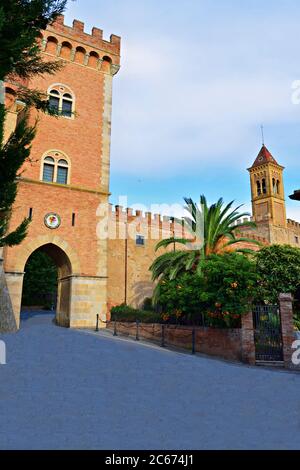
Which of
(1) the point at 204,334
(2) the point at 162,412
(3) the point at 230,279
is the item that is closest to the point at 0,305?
(1) the point at 204,334

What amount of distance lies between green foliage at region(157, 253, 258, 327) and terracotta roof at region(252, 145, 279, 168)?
4453 centimetres

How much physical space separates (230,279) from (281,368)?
3404mm

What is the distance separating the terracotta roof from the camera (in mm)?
55125

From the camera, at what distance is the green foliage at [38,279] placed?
114ft

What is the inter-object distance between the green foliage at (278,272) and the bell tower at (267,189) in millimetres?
31085

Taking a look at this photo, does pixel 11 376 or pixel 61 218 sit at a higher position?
pixel 61 218

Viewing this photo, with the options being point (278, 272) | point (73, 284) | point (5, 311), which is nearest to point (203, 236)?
point (278, 272)

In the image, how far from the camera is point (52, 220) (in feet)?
59.1

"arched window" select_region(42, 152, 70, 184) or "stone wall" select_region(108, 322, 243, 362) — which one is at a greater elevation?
"arched window" select_region(42, 152, 70, 184)

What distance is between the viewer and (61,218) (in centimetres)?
1830

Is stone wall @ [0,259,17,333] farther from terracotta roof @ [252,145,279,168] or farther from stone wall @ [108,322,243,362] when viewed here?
terracotta roof @ [252,145,279,168]

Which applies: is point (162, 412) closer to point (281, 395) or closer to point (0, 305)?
point (281, 395)

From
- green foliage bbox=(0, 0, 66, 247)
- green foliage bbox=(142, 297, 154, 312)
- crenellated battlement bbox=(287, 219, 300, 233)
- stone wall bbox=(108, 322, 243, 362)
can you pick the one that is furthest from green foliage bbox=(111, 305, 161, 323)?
crenellated battlement bbox=(287, 219, 300, 233)

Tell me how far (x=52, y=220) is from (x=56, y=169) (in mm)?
2908
